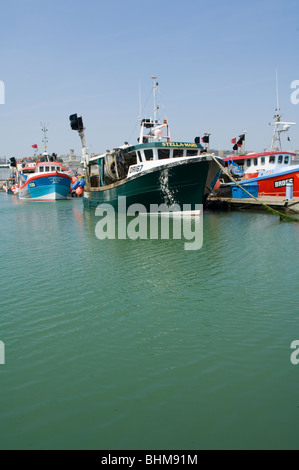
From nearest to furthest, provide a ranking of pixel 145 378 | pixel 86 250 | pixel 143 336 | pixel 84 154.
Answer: pixel 145 378 < pixel 143 336 < pixel 86 250 < pixel 84 154

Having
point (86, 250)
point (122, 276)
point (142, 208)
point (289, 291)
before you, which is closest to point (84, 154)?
point (142, 208)

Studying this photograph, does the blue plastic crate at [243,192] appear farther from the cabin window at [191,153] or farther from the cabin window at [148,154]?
the cabin window at [148,154]

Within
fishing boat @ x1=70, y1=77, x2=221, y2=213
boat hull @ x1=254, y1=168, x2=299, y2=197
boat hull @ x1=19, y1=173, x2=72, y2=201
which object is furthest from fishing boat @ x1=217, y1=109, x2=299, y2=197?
boat hull @ x1=19, y1=173, x2=72, y2=201

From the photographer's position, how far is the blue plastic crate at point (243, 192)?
2503 centimetres

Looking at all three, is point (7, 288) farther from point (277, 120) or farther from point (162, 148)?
point (277, 120)

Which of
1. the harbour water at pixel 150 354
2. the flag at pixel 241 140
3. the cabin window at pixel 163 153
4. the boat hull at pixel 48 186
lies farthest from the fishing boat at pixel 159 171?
the boat hull at pixel 48 186

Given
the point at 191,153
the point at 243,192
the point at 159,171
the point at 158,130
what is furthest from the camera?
the point at 243,192

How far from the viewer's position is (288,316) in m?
7.01

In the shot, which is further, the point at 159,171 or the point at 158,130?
the point at 158,130

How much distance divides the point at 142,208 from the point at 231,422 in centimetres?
1856

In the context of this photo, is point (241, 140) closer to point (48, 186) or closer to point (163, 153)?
point (163, 153)

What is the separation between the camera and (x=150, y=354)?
567 centimetres

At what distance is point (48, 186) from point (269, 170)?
26717mm

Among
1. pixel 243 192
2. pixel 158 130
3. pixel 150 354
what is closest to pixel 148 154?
pixel 158 130
